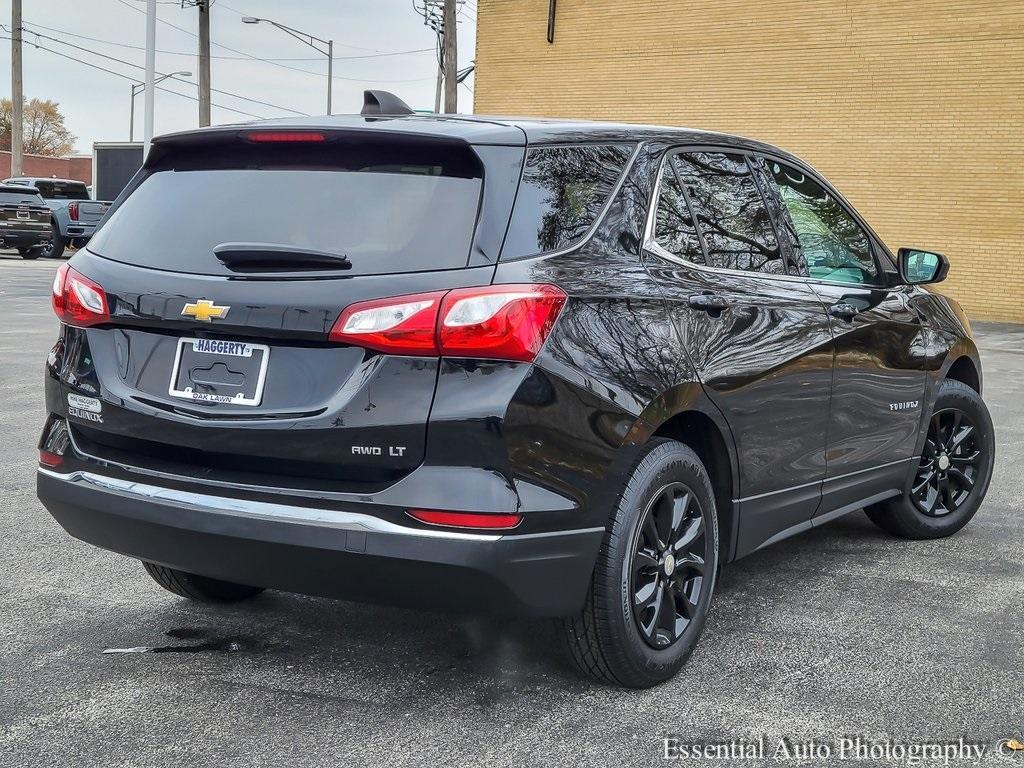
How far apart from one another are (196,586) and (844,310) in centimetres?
264

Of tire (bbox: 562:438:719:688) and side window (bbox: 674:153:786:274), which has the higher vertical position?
side window (bbox: 674:153:786:274)

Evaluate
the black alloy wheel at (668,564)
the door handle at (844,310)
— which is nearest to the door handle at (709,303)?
the black alloy wheel at (668,564)

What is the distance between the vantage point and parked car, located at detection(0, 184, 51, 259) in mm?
29844

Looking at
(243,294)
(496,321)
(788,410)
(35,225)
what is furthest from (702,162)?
(35,225)

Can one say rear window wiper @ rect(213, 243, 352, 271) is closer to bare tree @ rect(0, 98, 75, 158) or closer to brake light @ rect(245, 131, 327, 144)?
brake light @ rect(245, 131, 327, 144)

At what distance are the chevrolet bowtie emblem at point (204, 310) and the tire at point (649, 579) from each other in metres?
1.20

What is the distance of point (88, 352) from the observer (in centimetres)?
358

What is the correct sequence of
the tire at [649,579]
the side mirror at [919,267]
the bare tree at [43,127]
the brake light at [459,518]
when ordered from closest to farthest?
the brake light at [459,518] < the tire at [649,579] < the side mirror at [919,267] < the bare tree at [43,127]

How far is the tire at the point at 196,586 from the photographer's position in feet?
14.3

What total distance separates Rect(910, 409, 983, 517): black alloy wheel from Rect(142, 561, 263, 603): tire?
3071 mm

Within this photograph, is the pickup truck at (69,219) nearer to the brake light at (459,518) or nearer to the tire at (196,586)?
the tire at (196,586)

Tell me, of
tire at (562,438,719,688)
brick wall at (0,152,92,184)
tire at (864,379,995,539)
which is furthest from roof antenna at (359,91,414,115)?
brick wall at (0,152,92,184)

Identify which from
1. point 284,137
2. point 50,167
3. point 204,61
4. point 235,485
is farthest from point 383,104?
point 50,167

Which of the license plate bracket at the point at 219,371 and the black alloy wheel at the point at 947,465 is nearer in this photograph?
the license plate bracket at the point at 219,371
